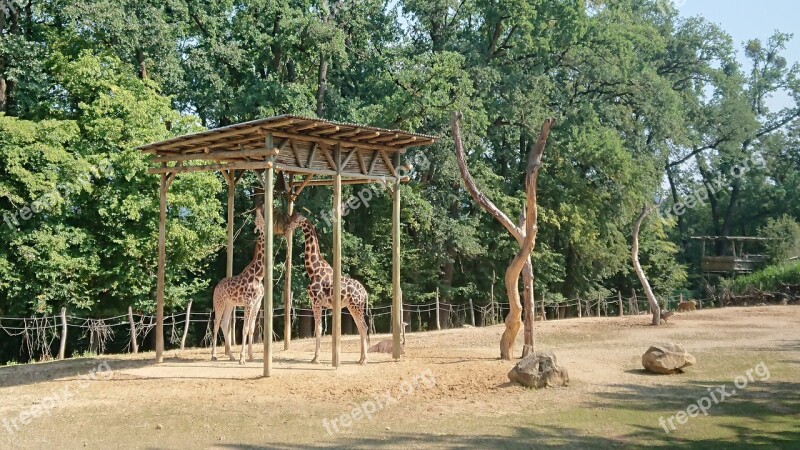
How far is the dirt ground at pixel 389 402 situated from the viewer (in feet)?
28.5

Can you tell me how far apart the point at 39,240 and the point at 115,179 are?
103 inches

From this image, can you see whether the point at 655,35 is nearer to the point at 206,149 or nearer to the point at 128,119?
the point at 128,119

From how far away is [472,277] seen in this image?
3091 centimetres

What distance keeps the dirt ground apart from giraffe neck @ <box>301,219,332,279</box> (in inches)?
65.8

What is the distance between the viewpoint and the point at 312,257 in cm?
1382

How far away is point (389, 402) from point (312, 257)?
13.1 feet

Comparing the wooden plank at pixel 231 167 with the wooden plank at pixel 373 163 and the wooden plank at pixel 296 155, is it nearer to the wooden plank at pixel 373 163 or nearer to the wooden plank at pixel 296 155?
the wooden plank at pixel 296 155

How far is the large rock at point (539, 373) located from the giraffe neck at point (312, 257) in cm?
401

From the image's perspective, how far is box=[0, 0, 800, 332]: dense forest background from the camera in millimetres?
20594

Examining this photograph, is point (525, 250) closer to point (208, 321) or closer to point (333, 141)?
point (333, 141)

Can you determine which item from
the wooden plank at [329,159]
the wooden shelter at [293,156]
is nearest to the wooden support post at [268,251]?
the wooden shelter at [293,156]

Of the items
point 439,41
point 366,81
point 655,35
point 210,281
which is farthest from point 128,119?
point 655,35

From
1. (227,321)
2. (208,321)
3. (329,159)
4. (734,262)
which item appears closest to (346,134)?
(329,159)

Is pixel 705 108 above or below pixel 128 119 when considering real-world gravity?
above
